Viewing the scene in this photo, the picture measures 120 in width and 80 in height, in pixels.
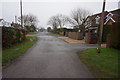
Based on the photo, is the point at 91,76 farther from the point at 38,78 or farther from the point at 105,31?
the point at 105,31

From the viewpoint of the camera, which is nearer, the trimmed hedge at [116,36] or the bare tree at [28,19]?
the trimmed hedge at [116,36]

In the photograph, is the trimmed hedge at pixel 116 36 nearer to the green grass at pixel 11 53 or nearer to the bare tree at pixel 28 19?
the green grass at pixel 11 53

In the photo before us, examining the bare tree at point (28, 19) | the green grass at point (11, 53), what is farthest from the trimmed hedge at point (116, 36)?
the bare tree at point (28, 19)

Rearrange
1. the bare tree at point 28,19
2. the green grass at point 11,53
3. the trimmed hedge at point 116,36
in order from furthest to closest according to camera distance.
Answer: the bare tree at point 28,19 → the trimmed hedge at point 116,36 → the green grass at point 11,53

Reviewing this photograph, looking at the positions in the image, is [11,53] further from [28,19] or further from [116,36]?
[28,19]

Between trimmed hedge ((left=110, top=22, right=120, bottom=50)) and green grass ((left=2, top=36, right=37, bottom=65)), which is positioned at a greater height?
trimmed hedge ((left=110, top=22, right=120, bottom=50))

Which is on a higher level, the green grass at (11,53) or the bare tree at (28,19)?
the bare tree at (28,19)

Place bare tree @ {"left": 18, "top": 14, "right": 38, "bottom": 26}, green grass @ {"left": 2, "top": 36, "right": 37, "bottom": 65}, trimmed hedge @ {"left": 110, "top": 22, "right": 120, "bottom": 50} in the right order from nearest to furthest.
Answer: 1. green grass @ {"left": 2, "top": 36, "right": 37, "bottom": 65}
2. trimmed hedge @ {"left": 110, "top": 22, "right": 120, "bottom": 50}
3. bare tree @ {"left": 18, "top": 14, "right": 38, "bottom": 26}

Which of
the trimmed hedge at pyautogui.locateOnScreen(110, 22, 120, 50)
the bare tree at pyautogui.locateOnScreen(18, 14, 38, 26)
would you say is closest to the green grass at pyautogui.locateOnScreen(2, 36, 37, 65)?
the trimmed hedge at pyautogui.locateOnScreen(110, 22, 120, 50)

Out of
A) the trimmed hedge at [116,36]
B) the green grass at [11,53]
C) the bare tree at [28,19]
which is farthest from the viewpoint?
the bare tree at [28,19]

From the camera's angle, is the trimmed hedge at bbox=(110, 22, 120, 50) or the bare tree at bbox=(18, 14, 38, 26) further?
the bare tree at bbox=(18, 14, 38, 26)

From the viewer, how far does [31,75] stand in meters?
3.38

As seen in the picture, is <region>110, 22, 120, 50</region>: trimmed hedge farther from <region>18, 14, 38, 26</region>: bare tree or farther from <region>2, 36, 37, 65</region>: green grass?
<region>18, 14, 38, 26</region>: bare tree

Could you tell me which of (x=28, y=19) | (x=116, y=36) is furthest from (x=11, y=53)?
(x=28, y=19)
